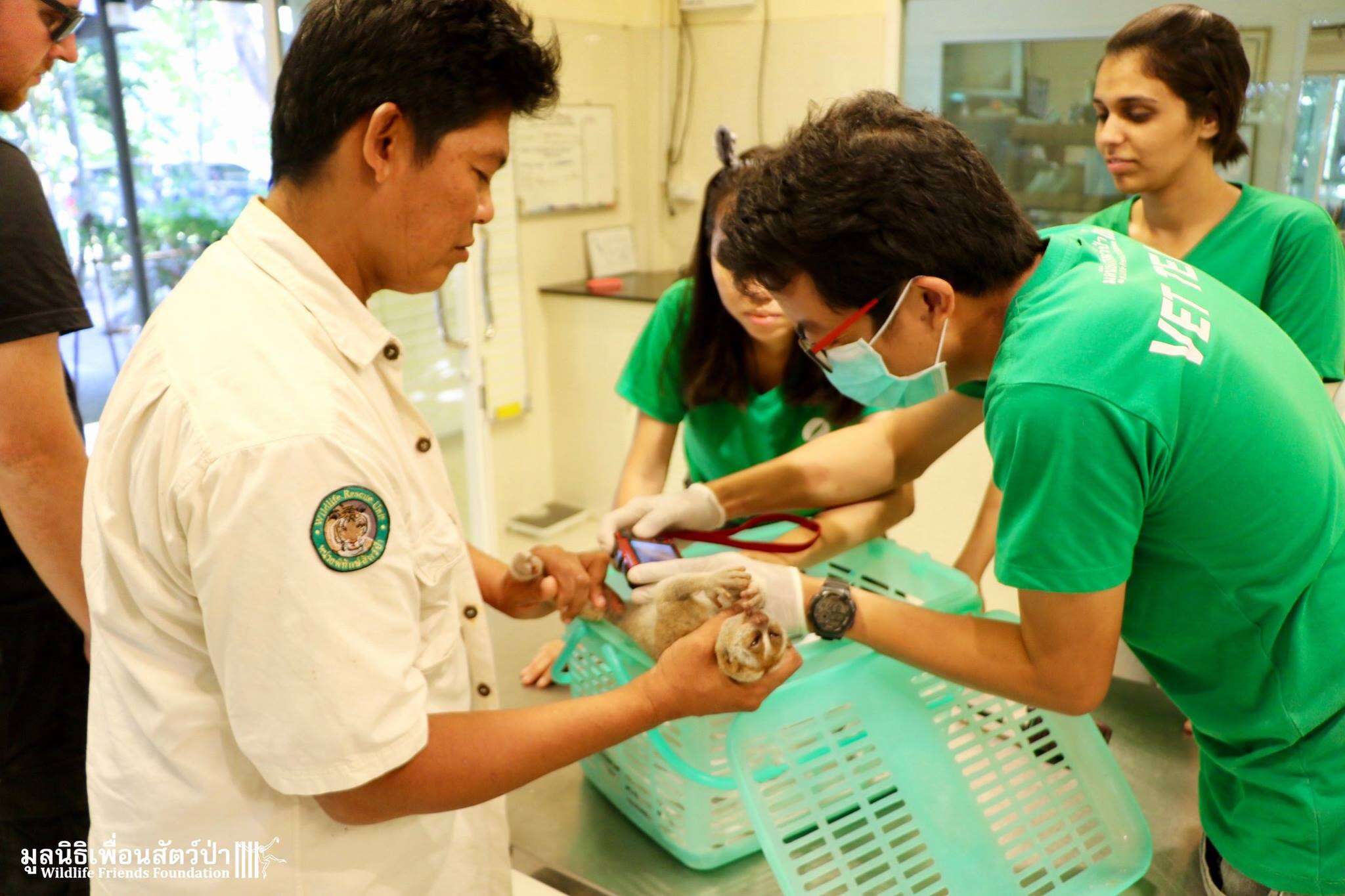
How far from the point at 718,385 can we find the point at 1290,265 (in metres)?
1.07

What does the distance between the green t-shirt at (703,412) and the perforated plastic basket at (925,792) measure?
0.71 metres

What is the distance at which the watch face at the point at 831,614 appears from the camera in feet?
3.34

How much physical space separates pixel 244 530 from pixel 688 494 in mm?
798

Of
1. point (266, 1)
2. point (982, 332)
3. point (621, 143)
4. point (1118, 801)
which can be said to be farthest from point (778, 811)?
point (621, 143)

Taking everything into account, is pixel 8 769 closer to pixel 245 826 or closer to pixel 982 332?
pixel 245 826

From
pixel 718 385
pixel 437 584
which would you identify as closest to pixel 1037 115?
pixel 718 385

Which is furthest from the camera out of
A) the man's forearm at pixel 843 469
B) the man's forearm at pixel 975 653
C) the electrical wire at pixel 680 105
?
the electrical wire at pixel 680 105

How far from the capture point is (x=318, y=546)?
73 cm

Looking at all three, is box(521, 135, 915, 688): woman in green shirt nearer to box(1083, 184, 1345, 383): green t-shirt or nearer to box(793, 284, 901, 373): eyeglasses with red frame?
box(793, 284, 901, 373): eyeglasses with red frame

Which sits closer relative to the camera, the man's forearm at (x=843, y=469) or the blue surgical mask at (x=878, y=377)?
the blue surgical mask at (x=878, y=377)

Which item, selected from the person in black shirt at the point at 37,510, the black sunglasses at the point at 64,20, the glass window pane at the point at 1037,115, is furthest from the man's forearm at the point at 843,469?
the glass window pane at the point at 1037,115

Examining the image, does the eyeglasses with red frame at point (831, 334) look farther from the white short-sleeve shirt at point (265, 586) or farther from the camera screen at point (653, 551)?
the white short-sleeve shirt at point (265, 586)

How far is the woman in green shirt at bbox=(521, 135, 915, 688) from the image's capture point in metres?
1.63

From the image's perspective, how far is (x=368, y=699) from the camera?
0.76m
